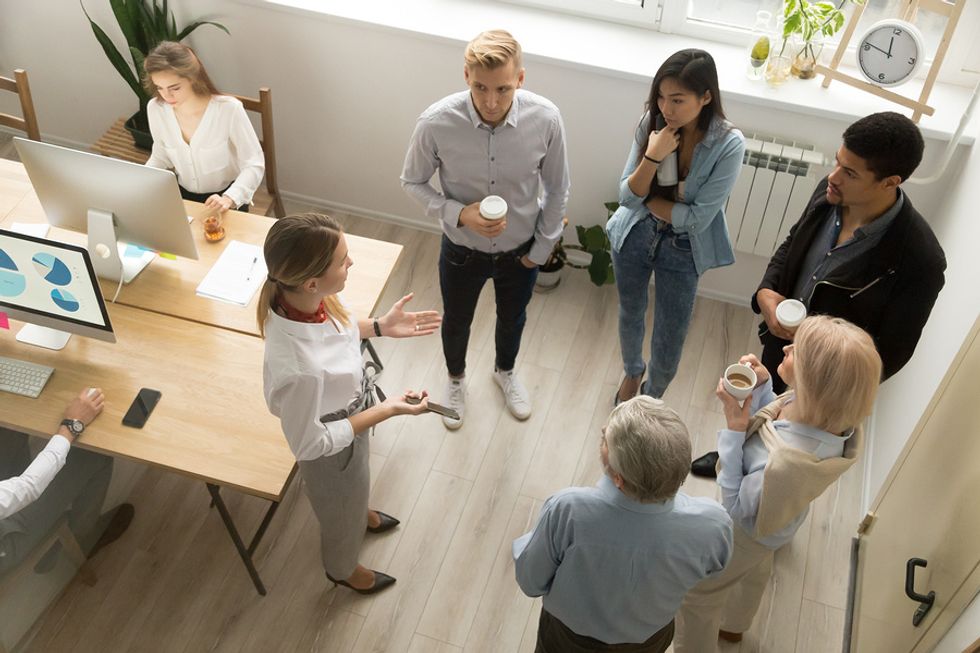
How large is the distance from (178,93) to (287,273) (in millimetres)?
1551

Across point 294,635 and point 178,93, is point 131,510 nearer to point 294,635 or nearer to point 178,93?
point 294,635

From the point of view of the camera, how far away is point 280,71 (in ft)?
13.3

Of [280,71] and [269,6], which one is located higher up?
[269,6]

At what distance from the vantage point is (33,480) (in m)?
2.39

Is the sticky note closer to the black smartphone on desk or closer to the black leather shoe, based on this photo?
the black smartphone on desk

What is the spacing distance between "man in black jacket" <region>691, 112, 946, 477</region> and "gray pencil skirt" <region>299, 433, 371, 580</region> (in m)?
1.36

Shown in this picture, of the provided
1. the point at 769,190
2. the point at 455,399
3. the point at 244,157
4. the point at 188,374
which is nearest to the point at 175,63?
the point at 244,157

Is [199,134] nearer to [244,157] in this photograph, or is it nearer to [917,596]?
[244,157]

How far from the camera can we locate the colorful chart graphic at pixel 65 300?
256 cm

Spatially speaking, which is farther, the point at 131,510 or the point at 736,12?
the point at 736,12

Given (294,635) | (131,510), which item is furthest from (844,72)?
(131,510)

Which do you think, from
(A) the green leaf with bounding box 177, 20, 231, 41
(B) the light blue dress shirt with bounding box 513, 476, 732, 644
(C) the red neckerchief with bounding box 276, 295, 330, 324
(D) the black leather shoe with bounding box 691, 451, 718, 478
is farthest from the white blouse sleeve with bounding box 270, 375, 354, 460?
(A) the green leaf with bounding box 177, 20, 231, 41

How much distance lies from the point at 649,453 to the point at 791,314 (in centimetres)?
94

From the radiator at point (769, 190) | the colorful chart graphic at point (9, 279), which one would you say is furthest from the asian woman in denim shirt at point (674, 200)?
the colorful chart graphic at point (9, 279)
